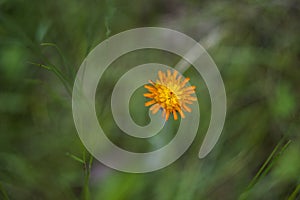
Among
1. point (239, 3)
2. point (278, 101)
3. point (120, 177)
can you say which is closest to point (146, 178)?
point (120, 177)

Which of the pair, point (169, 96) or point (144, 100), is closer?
point (169, 96)

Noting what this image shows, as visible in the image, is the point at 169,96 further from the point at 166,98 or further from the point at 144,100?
the point at 144,100

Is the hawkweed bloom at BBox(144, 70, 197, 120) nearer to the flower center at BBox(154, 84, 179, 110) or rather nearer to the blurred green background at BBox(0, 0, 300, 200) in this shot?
the flower center at BBox(154, 84, 179, 110)

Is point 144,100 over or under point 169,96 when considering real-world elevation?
over

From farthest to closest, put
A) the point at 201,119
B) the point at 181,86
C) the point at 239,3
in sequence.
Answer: the point at 239,3, the point at 201,119, the point at 181,86

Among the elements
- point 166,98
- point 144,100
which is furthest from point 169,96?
point 144,100

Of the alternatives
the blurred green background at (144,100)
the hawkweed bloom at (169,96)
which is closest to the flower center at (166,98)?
the hawkweed bloom at (169,96)

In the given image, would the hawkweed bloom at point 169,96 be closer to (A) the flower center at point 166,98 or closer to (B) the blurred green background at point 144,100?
(A) the flower center at point 166,98

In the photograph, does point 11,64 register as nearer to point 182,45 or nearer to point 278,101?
point 182,45
